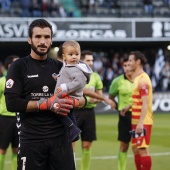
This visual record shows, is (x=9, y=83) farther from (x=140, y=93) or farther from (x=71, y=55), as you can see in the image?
(x=140, y=93)

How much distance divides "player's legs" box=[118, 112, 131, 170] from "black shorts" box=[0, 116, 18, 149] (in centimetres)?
173

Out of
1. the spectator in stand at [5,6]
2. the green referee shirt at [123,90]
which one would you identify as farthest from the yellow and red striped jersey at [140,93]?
the spectator in stand at [5,6]

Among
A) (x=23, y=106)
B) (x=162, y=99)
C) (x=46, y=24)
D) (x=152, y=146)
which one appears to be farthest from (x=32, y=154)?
(x=162, y=99)

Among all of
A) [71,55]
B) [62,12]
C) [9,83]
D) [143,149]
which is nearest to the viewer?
[9,83]

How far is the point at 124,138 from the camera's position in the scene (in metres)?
9.20

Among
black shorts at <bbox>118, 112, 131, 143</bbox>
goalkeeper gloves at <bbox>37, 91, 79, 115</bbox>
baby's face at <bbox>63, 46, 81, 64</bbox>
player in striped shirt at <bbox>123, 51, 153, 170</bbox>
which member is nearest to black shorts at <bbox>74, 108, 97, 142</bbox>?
black shorts at <bbox>118, 112, 131, 143</bbox>

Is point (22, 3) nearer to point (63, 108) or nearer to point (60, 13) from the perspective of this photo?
point (60, 13)

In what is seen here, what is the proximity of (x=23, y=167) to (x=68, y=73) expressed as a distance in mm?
986

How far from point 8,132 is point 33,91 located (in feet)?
12.1

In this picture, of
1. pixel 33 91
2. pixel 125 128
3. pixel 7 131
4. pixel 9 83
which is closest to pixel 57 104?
pixel 33 91

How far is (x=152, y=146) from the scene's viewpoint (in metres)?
12.9

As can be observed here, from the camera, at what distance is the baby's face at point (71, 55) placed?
5480 mm

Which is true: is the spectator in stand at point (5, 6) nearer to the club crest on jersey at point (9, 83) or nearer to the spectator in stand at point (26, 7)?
the spectator in stand at point (26, 7)

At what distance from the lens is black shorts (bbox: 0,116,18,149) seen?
8633mm
